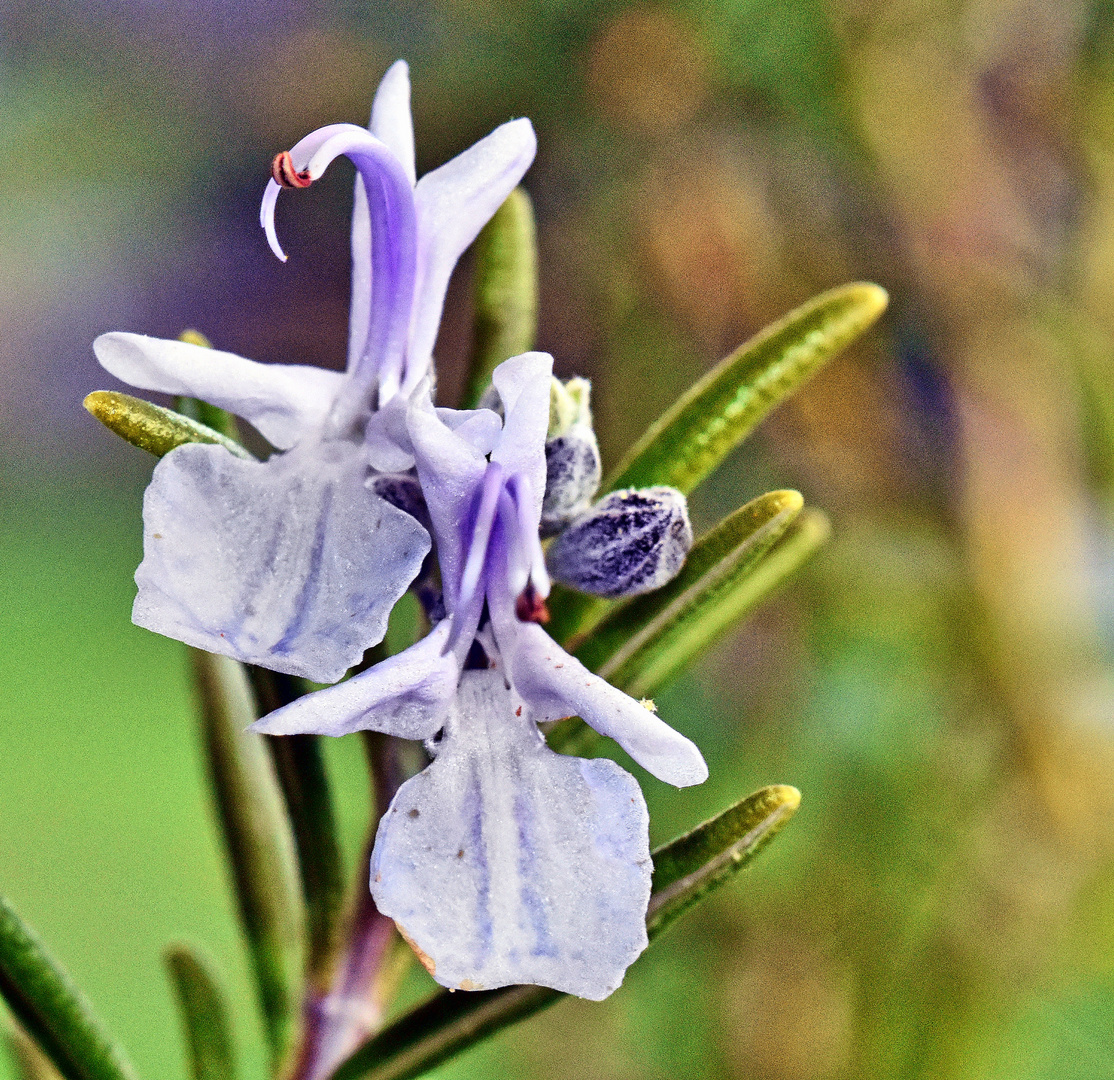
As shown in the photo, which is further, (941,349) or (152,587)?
(941,349)

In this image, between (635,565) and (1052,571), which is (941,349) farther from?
(635,565)

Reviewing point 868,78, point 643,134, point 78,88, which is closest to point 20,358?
point 78,88

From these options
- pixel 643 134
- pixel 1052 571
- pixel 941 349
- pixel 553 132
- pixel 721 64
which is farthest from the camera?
pixel 553 132

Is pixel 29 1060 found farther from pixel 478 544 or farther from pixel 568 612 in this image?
pixel 478 544

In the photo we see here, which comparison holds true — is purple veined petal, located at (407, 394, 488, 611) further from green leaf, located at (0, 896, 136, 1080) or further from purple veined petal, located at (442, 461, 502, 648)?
green leaf, located at (0, 896, 136, 1080)

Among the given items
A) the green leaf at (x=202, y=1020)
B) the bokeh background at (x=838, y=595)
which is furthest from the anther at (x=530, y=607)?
the bokeh background at (x=838, y=595)

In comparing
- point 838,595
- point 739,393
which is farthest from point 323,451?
point 838,595

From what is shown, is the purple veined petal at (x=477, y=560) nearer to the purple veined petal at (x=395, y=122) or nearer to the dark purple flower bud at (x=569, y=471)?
the dark purple flower bud at (x=569, y=471)
